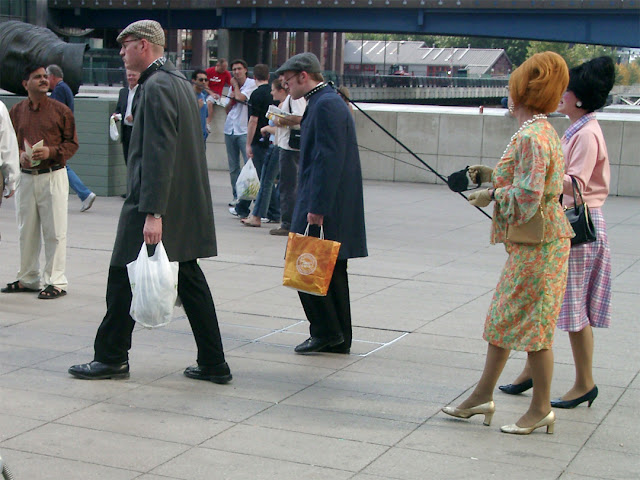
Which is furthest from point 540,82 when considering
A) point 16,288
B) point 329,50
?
point 329,50

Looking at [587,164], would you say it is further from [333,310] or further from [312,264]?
[333,310]

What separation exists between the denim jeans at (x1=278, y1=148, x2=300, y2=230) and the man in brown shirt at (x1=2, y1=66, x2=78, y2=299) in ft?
10.7

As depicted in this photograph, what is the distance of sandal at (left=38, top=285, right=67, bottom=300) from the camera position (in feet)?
24.9

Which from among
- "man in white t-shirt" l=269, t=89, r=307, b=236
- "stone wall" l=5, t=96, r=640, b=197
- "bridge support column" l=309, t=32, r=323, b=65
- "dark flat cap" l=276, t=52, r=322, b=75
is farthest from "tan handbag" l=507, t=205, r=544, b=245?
"bridge support column" l=309, t=32, r=323, b=65

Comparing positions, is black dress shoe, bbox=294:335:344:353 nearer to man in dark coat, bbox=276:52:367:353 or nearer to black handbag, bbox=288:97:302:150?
man in dark coat, bbox=276:52:367:353

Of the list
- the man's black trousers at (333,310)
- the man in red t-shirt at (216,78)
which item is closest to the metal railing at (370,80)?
the man in red t-shirt at (216,78)

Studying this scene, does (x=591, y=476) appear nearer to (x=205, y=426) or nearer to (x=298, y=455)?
(x=298, y=455)

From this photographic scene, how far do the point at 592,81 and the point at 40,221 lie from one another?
4.50 m

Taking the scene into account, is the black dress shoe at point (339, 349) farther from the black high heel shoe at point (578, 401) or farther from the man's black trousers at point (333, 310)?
the black high heel shoe at point (578, 401)

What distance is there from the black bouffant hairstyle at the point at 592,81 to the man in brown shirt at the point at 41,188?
4.18 m

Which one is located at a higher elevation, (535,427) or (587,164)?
(587,164)

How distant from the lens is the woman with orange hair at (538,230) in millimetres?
4590

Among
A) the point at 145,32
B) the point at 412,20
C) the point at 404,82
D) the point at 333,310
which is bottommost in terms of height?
the point at 333,310

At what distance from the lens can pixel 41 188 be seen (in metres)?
7.77
